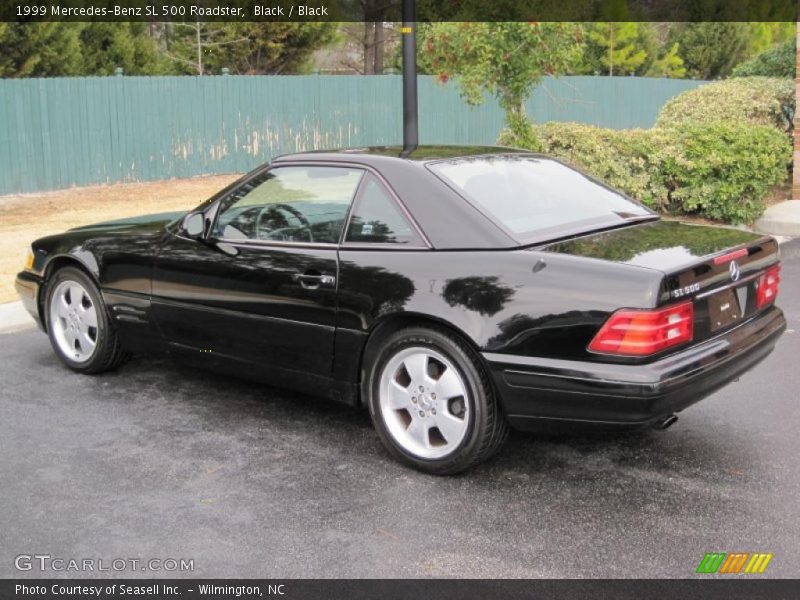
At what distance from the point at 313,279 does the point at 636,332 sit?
1680 mm

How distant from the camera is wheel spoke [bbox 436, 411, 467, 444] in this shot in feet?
14.6

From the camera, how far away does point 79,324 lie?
629 centimetres

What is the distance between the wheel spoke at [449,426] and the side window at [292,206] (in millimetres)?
1065

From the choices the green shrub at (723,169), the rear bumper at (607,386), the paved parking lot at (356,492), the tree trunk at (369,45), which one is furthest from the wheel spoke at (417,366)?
the tree trunk at (369,45)

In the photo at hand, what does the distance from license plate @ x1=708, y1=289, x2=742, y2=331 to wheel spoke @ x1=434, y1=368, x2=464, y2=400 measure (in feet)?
3.80

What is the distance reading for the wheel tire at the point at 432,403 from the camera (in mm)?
4375

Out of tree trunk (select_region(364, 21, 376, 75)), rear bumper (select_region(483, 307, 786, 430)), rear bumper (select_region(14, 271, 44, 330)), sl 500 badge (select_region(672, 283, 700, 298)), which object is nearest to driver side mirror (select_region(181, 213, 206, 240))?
rear bumper (select_region(14, 271, 44, 330))

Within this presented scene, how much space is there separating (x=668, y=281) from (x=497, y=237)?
809 mm

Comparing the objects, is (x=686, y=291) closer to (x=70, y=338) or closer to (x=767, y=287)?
(x=767, y=287)

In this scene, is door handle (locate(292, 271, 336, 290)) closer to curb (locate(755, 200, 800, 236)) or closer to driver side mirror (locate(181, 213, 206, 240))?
driver side mirror (locate(181, 213, 206, 240))

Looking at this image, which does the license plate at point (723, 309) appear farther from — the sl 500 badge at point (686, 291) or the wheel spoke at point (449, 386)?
the wheel spoke at point (449, 386)

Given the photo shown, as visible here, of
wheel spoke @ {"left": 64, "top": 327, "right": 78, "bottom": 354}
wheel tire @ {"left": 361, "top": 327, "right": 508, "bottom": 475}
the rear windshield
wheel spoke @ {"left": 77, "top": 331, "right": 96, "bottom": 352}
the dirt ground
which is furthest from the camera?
the dirt ground
